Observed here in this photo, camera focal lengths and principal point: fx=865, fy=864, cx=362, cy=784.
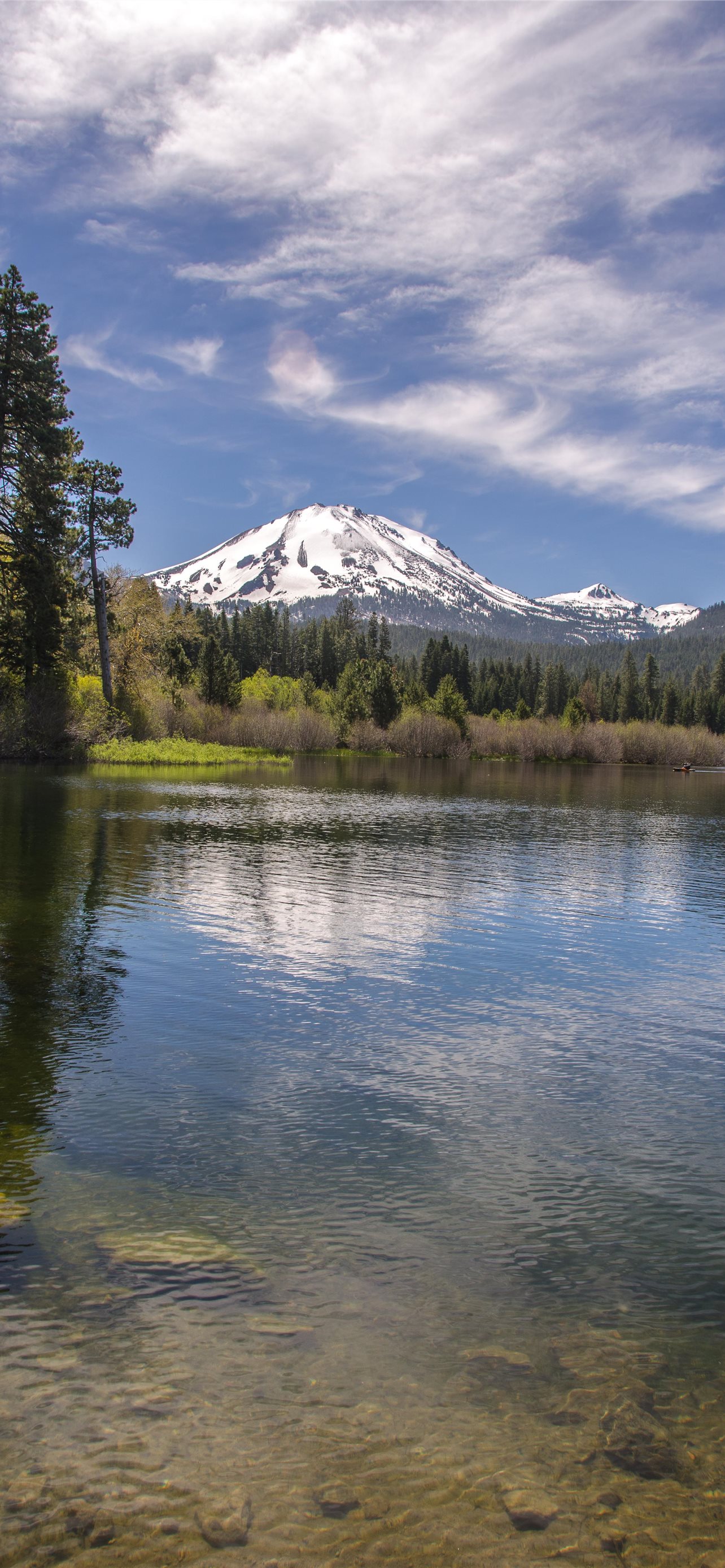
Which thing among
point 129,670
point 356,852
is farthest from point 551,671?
point 356,852

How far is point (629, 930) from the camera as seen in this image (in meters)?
19.0

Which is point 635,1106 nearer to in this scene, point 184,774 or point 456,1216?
point 456,1216

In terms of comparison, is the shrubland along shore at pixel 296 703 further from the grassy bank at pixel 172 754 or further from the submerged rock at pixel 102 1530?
the submerged rock at pixel 102 1530

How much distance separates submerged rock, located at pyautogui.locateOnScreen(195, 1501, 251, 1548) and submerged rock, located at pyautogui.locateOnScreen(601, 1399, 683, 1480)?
191cm

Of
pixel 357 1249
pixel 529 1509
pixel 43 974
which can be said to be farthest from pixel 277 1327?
pixel 43 974

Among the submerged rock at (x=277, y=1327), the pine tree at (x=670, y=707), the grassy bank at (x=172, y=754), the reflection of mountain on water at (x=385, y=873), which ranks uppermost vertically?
the pine tree at (x=670, y=707)

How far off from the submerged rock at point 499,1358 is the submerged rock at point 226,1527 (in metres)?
1.67

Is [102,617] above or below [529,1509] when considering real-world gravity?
above

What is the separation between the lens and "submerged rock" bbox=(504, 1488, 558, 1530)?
163 inches

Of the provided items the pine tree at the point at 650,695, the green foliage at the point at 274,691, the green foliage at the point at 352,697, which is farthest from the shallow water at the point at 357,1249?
the pine tree at the point at 650,695

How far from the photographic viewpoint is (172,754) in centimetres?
6962

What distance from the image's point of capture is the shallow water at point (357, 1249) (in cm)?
422

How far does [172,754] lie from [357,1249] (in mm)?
65299

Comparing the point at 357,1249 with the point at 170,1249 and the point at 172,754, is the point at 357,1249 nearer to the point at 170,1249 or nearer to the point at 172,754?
the point at 170,1249
